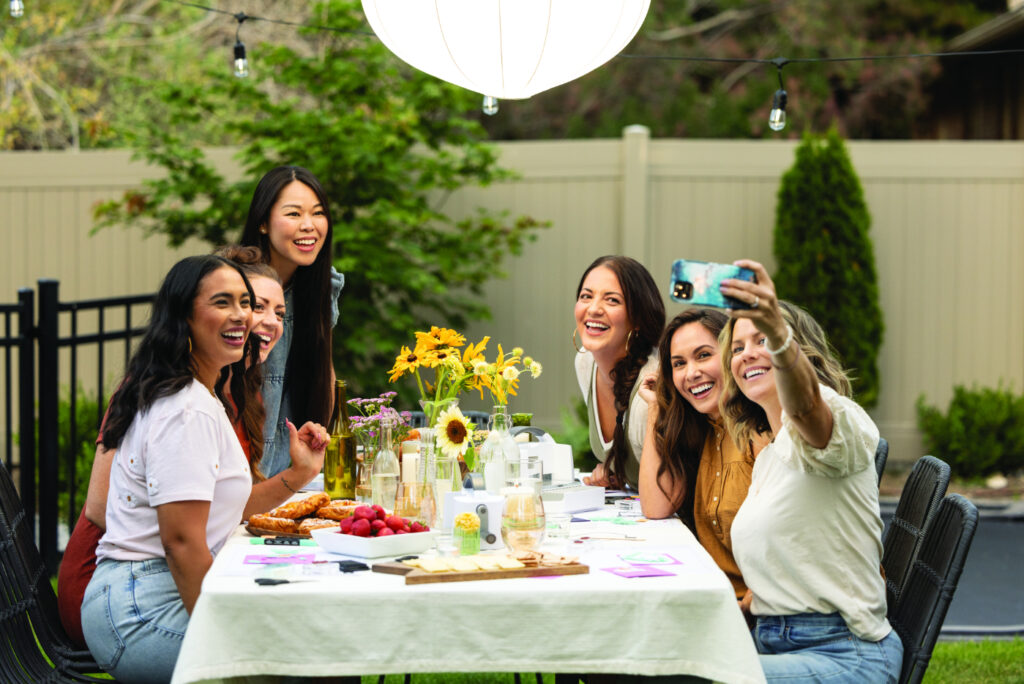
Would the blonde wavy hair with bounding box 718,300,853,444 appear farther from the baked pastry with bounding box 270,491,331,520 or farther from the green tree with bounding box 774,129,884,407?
the green tree with bounding box 774,129,884,407

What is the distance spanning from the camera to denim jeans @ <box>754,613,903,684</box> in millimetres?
2430

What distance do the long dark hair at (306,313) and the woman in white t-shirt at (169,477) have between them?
1.14 metres

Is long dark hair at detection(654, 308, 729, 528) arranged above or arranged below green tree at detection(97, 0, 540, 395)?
below

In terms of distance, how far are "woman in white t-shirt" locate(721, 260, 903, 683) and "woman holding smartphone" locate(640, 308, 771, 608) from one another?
1.07 ft

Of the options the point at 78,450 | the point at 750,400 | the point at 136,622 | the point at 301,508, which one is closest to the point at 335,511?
the point at 301,508

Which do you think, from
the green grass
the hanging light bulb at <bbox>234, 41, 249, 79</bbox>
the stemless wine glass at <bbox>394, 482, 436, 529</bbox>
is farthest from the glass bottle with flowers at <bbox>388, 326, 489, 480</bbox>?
the hanging light bulb at <bbox>234, 41, 249, 79</bbox>

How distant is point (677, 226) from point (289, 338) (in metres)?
4.78

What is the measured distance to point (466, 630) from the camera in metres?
2.19

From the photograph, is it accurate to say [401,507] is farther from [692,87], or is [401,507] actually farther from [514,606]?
[692,87]

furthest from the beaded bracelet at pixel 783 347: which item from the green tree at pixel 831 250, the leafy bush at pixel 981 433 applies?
the leafy bush at pixel 981 433

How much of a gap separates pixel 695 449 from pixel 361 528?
1111 mm

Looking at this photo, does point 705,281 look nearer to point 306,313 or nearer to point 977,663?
point 306,313

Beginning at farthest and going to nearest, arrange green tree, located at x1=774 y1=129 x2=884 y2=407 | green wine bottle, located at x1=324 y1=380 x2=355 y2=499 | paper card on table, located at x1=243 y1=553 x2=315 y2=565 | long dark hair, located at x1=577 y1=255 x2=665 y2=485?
green tree, located at x1=774 y1=129 x2=884 y2=407 < long dark hair, located at x1=577 y1=255 x2=665 y2=485 < green wine bottle, located at x1=324 y1=380 x2=355 y2=499 < paper card on table, located at x1=243 y1=553 x2=315 y2=565

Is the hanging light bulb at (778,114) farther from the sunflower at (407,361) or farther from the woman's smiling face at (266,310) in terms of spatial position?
the woman's smiling face at (266,310)
